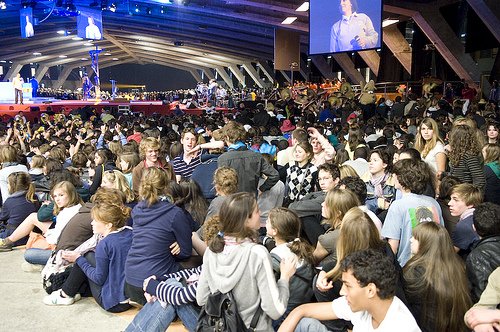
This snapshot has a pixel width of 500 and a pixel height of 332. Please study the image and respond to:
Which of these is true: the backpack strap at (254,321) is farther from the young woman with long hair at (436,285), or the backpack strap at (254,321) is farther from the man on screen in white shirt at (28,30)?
the man on screen in white shirt at (28,30)

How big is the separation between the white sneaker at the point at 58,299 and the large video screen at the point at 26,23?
58.5 ft

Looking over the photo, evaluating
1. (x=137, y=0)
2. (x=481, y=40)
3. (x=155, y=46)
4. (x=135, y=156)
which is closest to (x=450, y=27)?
(x=481, y=40)

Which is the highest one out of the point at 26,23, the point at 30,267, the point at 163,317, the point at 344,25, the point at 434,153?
the point at 26,23

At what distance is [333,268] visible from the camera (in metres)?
3.40

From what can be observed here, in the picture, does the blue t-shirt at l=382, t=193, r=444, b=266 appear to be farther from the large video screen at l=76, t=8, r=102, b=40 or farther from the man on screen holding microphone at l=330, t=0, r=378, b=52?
the large video screen at l=76, t=8, r=102, b=40

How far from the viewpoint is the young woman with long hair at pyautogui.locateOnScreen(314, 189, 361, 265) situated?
12.5ft

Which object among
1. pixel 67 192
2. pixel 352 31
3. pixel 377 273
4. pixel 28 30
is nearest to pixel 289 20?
pixel 352 31

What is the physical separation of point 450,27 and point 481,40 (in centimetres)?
165

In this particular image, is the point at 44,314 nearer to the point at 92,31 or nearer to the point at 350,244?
the point at 350,244

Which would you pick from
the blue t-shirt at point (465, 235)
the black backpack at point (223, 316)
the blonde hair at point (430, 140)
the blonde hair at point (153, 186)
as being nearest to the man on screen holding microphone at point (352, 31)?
the blonde hair at point (430, 140)

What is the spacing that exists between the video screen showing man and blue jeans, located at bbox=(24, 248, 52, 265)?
736 inches

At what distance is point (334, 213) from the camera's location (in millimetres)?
3896

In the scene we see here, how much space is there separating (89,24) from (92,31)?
38cm

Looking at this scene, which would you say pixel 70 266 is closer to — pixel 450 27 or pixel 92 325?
pixel 92 325
